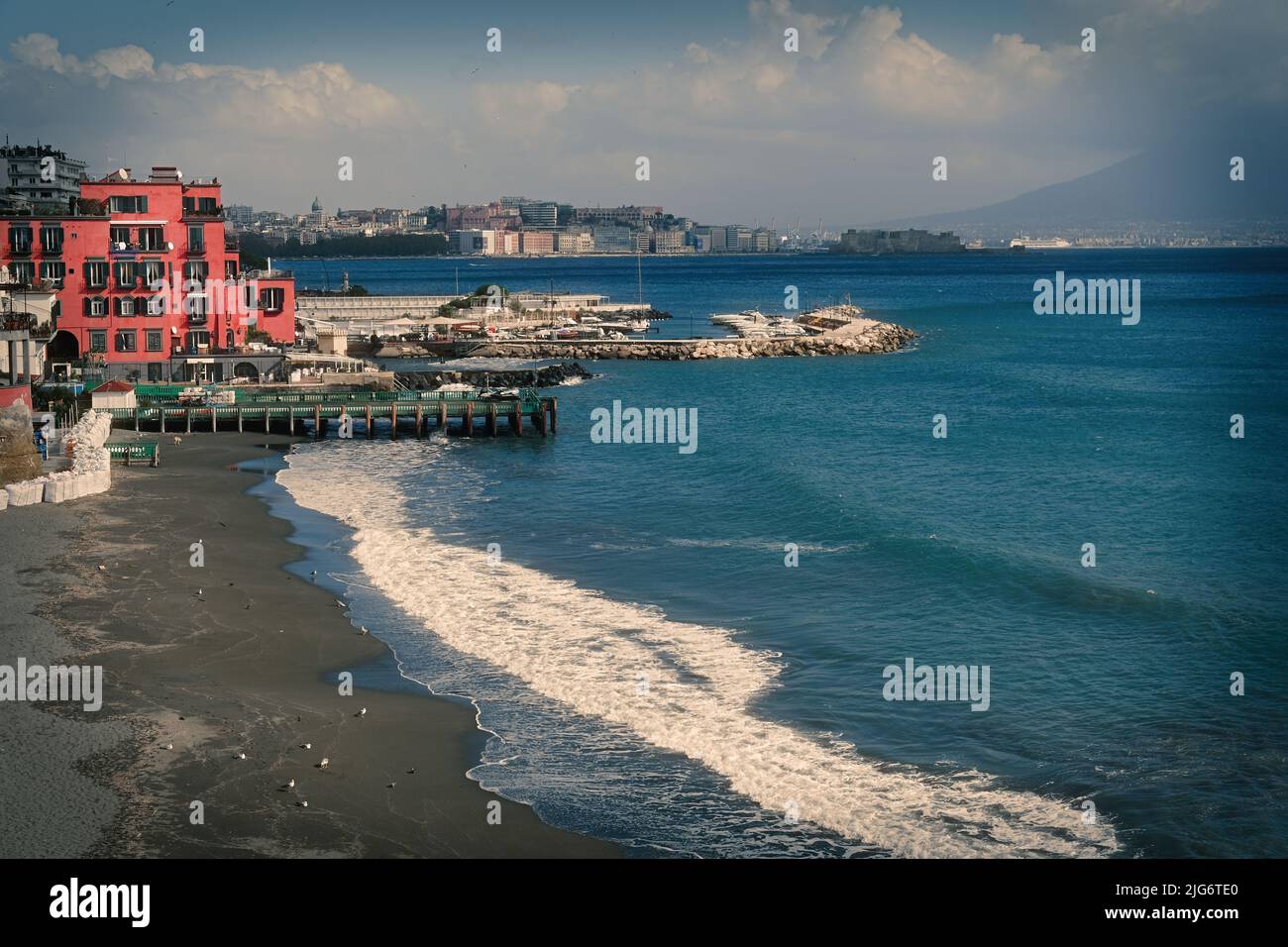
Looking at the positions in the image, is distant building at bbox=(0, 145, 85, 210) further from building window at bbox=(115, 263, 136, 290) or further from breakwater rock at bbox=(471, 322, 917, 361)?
building window at bbox=(115, 263, 136, 290)

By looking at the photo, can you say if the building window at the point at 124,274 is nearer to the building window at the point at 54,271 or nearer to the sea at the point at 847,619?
the building window at the point at 54,271

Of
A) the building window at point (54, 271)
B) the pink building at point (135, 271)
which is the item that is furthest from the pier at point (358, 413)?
the building window at point (54, 271)

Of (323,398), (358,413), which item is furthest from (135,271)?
(358,413)

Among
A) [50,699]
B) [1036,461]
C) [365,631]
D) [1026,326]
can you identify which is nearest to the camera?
[50,699]

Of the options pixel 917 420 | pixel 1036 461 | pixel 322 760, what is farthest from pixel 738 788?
pixel 917 420
